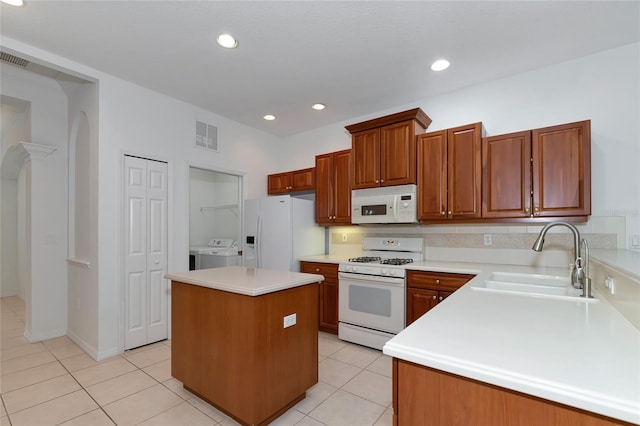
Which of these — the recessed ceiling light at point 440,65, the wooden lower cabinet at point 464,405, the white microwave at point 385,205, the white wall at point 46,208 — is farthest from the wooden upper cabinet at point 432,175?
the white wall at point 46,208

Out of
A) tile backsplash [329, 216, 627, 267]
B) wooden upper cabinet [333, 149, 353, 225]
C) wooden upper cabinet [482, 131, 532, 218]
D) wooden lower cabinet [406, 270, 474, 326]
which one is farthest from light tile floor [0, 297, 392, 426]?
wooden upper cabinet [482, 131, 532, 218]

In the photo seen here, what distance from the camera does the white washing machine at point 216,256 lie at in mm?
4520

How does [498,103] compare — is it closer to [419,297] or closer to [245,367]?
[419,297]

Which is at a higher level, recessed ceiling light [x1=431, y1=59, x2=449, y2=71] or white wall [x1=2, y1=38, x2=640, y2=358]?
recessed ceiling light [x1=431, y1=59, x2=449, y2=71]

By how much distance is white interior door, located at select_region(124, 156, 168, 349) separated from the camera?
10.3 feet

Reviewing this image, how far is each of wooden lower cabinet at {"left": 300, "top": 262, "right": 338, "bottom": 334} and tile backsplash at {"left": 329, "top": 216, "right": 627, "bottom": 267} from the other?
29.8 inches

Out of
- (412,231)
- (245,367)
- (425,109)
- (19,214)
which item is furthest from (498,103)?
(19,214)

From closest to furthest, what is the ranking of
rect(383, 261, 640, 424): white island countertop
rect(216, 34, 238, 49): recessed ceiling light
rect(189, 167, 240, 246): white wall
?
rect(383, 261, 640, 424): white island countertop → rect(216, 34, 238, 49): recessed ceiling light → rect(189, 167, 240, 246): white wall

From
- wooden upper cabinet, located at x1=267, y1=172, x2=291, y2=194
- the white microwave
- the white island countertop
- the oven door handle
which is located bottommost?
the oven door handle

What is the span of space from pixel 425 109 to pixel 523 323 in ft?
9.79

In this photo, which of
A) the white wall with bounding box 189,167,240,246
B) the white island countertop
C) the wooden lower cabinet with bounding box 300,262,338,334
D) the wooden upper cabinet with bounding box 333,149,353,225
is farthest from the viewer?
the white wall with bounding box 189,167,240,246

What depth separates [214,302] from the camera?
81.2 inches

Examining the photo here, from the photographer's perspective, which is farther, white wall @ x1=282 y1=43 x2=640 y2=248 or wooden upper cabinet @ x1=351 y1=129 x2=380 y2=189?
wooden upper cabinet @ x1=351 y1=129 x2=380 y2=189

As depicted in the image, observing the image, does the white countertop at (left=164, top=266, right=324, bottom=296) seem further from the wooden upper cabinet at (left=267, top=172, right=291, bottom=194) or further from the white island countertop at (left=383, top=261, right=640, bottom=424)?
the wooden upper cabinet at (left=267, top=172, right=291, bottom=194)
